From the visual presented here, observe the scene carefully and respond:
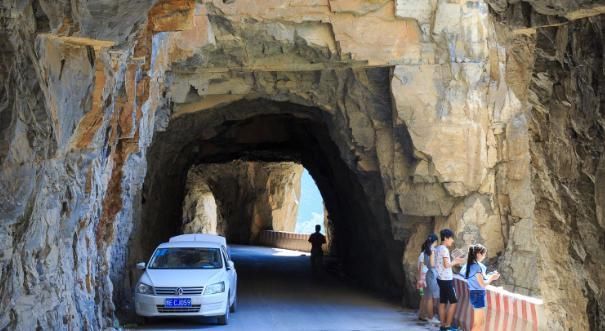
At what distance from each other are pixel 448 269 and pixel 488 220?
5.47 m

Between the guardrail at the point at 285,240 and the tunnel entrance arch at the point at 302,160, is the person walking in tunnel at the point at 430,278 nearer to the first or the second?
the tunnel entrance arch at the point at 302,160

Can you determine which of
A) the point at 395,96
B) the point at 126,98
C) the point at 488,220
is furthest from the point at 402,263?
the point at 126,98

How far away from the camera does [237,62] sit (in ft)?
67.8

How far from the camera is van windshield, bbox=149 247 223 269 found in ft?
60.2

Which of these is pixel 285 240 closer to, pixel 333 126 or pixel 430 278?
pixel 333 126

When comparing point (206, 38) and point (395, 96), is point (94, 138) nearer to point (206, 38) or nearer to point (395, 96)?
point (206, 38)

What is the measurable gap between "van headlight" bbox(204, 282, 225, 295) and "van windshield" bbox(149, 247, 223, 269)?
94 cm

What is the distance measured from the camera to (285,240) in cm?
4828

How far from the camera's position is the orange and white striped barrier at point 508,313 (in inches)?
485

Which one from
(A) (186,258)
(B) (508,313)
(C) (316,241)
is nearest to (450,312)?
(B) (508,313)

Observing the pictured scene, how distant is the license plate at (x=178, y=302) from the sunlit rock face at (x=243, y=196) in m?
31.8

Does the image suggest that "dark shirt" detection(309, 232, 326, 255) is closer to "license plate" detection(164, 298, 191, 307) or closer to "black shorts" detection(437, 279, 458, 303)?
"license plate" detection(164, 298, 191, 307)

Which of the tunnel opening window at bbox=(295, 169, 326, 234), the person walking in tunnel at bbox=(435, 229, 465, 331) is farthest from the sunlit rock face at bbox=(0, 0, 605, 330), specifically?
the tunnel opening window at bbox=(295, 169, 326, 234)

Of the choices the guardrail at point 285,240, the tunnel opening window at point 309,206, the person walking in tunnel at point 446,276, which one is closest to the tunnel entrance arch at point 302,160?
the person walking in tunnel at point 446,276
